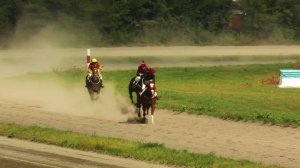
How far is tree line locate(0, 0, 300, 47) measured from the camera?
55.2 meters

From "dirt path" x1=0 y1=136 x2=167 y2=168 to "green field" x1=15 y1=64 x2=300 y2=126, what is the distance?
7587 millimetres

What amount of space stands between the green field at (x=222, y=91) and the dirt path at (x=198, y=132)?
0.86m

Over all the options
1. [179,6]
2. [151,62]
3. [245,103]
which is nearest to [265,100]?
[245,103]

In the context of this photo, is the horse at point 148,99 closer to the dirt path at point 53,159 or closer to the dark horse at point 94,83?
the dark horse at point 94,83

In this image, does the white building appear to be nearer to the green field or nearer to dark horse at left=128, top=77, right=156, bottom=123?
the green field

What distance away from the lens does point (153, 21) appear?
60.5 metres

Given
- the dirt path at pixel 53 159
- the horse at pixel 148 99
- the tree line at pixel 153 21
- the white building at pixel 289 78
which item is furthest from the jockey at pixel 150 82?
the tree line at pixel 153 21

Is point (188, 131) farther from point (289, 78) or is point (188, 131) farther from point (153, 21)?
point (153, 21)

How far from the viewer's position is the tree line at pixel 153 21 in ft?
181

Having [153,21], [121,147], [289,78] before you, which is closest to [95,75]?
[121,147]

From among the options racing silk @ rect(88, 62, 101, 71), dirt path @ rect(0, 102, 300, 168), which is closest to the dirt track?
dirt path @ rect(0, 102, 300, 168)

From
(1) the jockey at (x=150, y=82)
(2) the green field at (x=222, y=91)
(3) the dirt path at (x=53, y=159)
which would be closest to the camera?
(3) the dirt path at (x=53, y=159)

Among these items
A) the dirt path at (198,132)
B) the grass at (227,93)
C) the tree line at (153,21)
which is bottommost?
the dirt path at (198,132)

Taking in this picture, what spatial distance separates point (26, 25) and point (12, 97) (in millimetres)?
26025
